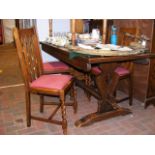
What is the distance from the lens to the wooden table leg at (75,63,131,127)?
259 cm

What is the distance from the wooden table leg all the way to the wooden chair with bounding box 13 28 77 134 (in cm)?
34

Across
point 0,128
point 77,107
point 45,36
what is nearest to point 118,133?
point 77,107

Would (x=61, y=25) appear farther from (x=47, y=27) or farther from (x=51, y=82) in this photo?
(x=51, y=82)

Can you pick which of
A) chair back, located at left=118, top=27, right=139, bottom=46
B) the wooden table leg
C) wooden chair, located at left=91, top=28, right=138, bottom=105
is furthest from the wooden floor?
chair back, located at left=118, top=27, right=139, bottom=46

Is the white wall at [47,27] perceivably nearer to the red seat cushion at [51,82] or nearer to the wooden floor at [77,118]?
the wooden floor at [77,118]

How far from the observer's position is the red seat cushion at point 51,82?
2.32m

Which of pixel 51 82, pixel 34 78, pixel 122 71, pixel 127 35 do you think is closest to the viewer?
pixel 51 82

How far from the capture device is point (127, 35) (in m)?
3.16

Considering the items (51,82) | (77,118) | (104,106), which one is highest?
(51,82)

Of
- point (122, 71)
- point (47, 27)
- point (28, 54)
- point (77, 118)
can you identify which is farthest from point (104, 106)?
point (47, 27)

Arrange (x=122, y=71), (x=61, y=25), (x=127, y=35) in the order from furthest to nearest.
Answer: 1. (x=61, y=25)
2. (x=127, y=35)
3. (x=122, y=71)

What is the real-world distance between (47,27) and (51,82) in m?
1.66

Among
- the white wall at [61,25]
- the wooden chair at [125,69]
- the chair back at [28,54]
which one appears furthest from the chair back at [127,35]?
the chair back at [28,54]

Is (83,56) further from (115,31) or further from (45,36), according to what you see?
(45,36)
